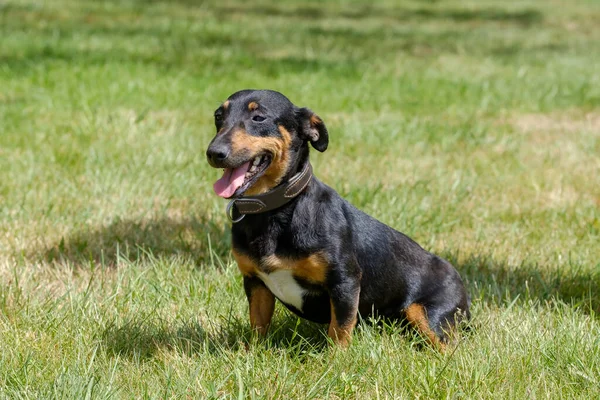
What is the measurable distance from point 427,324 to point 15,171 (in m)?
3.59

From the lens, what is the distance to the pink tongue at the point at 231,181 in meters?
3.34

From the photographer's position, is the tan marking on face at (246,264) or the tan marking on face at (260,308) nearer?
the tan marking on face at (246,264)

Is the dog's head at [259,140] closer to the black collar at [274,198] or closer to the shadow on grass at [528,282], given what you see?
the black collar at [274,198]

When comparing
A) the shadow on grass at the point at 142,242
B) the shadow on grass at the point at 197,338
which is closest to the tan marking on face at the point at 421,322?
the shadow on grass at the point at 197,338

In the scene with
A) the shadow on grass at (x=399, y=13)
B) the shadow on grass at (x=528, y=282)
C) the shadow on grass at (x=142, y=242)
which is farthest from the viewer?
the shadow on grass at (x=399, y=13)

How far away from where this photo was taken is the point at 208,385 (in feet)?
10.2

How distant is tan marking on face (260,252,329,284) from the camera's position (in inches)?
133

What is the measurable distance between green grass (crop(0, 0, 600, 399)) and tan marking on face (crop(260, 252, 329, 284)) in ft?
1.03

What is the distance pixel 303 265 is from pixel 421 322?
2.31 feet

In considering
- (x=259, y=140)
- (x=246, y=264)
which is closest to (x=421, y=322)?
(x=246, y=264)

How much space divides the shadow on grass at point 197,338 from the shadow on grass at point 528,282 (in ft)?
3.31

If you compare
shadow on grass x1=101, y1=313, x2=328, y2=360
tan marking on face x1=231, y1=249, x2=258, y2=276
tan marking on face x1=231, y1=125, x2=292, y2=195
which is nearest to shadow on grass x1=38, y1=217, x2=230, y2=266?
shadow on grass x1=101, y1=313, x2=328, y2=360

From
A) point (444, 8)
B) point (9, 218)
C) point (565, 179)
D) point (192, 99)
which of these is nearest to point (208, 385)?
point (9, 218)

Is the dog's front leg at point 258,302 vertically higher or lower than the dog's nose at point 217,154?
lower
